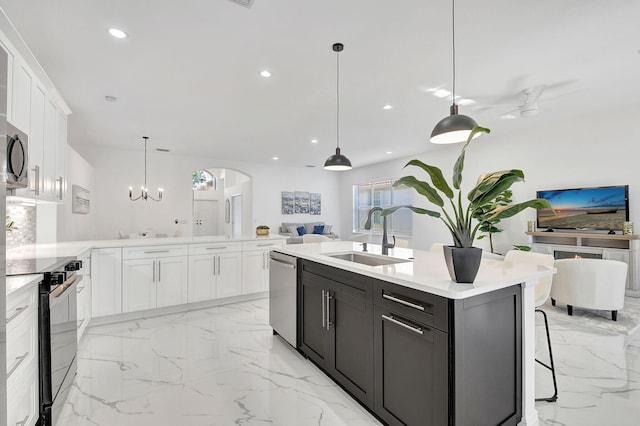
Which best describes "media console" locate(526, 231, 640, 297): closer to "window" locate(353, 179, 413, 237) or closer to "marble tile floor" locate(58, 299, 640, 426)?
"marble tile floor" locate(58, 299, 640, 426)

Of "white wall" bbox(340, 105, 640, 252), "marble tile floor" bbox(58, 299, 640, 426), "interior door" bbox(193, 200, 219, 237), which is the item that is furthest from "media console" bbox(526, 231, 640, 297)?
"interior door" bbox(193, 200, 219, 237)

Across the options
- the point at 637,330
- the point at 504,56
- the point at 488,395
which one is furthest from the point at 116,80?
the point at 637,330

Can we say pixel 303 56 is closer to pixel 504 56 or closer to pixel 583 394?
pixel 504 56

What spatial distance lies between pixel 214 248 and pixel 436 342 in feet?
10.9

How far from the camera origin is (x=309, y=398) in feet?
6.66

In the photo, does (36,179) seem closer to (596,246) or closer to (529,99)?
(529,99)

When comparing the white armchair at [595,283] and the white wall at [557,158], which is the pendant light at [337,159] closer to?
the white armchair at [595,283]

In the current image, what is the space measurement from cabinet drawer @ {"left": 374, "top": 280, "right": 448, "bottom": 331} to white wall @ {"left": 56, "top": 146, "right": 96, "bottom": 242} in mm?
3772

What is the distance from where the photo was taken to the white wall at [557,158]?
4.30m

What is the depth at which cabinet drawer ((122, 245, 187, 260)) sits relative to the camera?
11.6ft

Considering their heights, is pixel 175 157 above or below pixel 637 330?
above

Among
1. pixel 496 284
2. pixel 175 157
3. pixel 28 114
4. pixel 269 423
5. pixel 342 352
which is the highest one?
pixel 175 157

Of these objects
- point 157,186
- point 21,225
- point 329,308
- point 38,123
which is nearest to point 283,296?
point 329,308

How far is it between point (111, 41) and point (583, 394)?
4.49m
